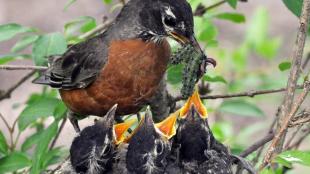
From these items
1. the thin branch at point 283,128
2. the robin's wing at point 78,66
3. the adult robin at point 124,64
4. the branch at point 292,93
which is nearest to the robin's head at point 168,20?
the adult robin at point 124,64

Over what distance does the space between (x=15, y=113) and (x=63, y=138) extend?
53 cm

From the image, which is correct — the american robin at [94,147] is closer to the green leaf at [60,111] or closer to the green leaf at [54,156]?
the green leaf at [54,156]

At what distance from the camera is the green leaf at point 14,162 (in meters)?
4.02

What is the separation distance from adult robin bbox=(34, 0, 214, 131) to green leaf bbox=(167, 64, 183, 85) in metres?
0.13

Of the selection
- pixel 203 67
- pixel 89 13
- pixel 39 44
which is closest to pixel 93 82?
pixel 39 44

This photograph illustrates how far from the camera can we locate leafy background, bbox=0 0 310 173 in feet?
13.6

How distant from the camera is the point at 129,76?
4402 millimetres

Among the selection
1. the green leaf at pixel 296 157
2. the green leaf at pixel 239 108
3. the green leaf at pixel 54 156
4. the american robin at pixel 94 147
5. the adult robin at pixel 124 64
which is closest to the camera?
the green leaf at pixel 296 157

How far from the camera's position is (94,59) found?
4574mm

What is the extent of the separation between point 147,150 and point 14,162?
2.31 feet

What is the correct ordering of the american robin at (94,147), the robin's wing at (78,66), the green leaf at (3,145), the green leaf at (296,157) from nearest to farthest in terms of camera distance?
the green leaf at (296,157), the american robin at (94,147), the green leaf at (3,145), the robin's wing at (78,66)

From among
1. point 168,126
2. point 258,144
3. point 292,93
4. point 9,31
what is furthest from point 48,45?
point 292,93

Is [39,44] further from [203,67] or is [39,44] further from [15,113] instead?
[15,113]

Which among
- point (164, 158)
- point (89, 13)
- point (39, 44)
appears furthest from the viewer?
point (89, 13)
